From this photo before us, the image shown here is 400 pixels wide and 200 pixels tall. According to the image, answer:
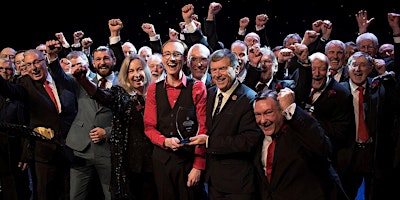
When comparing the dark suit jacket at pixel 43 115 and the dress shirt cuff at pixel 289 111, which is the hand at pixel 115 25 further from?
the dress shirt cuff at pixel 289 111

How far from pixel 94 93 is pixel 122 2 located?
479 centimetres

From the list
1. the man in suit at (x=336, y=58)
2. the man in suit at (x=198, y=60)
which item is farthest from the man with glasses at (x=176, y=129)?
the man in suit at (x=336, y=58)

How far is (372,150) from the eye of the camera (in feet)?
13.4

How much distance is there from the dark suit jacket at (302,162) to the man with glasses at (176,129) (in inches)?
28.5

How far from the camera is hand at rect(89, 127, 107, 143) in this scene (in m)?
3.83

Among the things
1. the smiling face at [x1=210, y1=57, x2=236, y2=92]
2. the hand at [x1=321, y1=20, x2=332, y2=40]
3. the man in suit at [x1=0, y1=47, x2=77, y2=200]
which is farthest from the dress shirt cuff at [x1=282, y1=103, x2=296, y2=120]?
the hand at [x1=321, y1=20, x2=332, y2=40]

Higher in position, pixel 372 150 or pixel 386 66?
pixel 386 66

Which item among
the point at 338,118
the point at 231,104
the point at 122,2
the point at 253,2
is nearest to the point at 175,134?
the point at 231,104

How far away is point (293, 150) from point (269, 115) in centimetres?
25

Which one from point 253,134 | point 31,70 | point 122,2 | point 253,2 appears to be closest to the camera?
point 253,134

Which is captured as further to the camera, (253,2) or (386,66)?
(253,2)

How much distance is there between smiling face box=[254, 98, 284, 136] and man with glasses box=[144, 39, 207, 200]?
63 cm

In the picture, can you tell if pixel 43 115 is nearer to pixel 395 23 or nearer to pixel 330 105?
pixel 330 105

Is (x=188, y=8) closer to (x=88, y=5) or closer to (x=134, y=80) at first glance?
(x=134, y=80)
